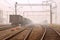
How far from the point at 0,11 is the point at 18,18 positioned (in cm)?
6678

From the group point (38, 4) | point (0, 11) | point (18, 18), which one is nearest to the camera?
point (18, 18)

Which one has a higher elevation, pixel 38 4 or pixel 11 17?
pixel 38 4

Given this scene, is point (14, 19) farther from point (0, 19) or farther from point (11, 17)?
point (0, 19)

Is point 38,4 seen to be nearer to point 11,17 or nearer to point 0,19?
point 11,17

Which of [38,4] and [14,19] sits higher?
[38,4]

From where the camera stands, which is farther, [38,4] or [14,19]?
[38,4]

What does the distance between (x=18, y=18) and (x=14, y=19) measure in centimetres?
137

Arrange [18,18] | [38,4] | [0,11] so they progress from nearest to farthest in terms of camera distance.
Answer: [18,18] → [38,4] → [0,11]

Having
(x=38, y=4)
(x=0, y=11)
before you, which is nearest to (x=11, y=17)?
(x=38, y=4)

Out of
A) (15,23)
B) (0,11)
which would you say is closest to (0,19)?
(0,11)

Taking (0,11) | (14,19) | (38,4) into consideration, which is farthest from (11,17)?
(0,11)

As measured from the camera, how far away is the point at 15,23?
169ft

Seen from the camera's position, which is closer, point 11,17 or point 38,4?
point 11,17

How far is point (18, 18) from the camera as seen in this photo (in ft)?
161
